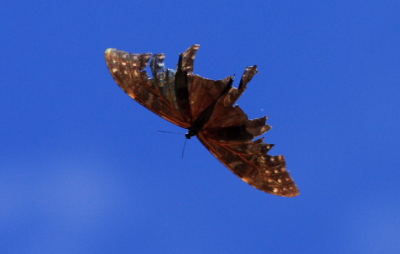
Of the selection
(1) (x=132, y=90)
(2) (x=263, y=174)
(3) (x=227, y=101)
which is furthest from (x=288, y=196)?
(1) (x=132, y=90)

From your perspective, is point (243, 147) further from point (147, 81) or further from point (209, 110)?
point (147, 81)

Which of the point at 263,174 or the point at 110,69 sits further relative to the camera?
the point at 263,174

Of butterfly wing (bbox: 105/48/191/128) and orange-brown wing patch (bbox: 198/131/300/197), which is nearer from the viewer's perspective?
butterfly wing (bbox: 105/48/191/128)

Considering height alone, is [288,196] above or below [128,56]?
below

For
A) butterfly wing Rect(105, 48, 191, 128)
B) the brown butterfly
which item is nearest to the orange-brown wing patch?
the brown butterfly

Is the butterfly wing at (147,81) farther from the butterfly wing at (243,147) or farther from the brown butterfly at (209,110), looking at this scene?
the butterfly wing at (243,147)

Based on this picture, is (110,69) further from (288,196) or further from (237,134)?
(288,196)

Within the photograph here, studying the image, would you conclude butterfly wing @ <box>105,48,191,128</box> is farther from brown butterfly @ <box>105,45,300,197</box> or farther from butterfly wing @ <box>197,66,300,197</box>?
butterfly wing @ <box>197,66,300,197</box>
